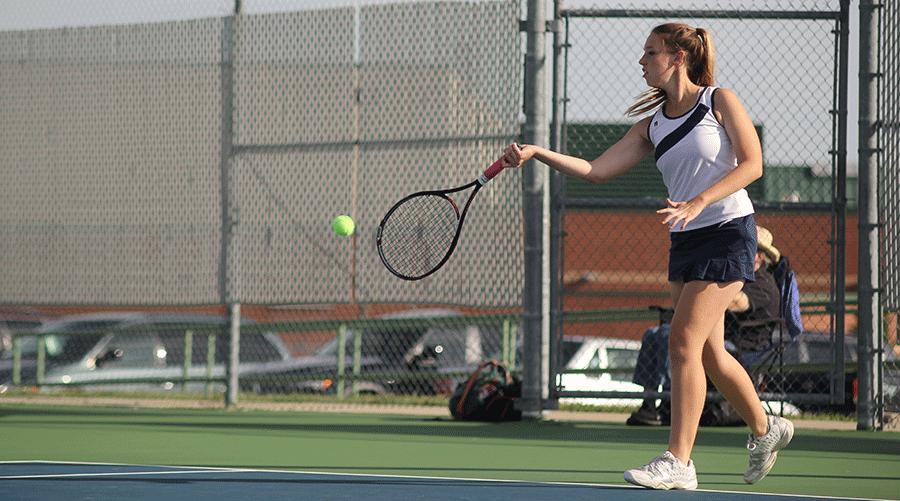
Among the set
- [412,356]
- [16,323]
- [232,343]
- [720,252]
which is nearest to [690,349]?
[720,252]

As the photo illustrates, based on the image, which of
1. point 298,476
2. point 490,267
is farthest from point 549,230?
point 298,476

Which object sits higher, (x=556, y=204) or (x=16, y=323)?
(x=556, y=204)

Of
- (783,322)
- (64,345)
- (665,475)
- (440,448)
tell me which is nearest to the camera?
(665,475)

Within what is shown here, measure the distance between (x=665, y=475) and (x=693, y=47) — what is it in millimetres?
1609

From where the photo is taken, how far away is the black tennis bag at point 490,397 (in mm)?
7273

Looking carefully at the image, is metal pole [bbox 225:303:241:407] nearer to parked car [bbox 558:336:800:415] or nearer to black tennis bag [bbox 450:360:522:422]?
black tennis bag [bbox 450:360:522:422]

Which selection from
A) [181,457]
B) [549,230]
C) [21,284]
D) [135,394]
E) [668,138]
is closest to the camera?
[668,138]

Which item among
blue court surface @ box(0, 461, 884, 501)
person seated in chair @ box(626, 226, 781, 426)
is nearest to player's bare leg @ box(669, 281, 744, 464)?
blue court surface @ box(0, 461, 884, 501)

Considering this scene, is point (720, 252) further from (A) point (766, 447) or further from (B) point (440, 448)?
(B) point (440, 448)

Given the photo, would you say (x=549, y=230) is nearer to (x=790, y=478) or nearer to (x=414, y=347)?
(x=790, y=478)

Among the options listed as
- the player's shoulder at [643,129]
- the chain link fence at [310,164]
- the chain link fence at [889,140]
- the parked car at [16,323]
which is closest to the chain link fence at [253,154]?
the chain link fence at [310,164]

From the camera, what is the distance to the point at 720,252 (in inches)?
157

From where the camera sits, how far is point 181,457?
5.11 m

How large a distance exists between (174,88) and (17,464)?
4.49m
